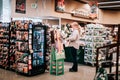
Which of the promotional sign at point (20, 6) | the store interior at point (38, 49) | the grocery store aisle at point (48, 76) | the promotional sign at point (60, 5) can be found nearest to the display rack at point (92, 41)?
the store interior at point (38, 49)

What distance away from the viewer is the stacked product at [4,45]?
22.6 ft

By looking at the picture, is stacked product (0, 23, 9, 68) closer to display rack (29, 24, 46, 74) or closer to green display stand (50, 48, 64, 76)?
display rack (29, 24, 46, 74)

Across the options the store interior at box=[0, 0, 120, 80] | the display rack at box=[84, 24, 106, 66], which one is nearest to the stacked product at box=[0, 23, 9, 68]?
the store interior at box=[0, 0, 120, 80]

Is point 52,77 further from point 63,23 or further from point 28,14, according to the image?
point 63,23

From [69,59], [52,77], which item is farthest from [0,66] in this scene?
[69,59]

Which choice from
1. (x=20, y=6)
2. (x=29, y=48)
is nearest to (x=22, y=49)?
(x=29, y=48)

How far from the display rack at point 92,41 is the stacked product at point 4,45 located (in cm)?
327

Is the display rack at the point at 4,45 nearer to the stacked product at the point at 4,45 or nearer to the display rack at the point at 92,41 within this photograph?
the stacked product at the point at 4,45

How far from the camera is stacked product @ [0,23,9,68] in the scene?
6.88 m

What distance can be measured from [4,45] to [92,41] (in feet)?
11.6

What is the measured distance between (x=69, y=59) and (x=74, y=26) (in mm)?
2503

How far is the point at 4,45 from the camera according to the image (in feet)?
22.9

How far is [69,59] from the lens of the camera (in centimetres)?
886

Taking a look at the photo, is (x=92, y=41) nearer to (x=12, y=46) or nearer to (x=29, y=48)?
(x=29, y=48)
